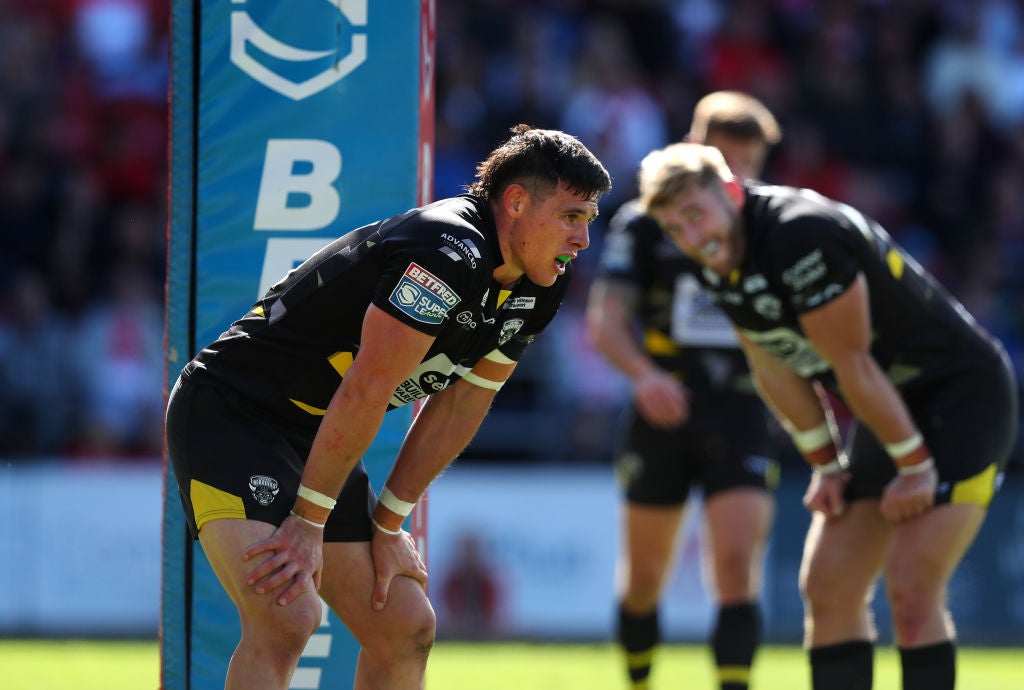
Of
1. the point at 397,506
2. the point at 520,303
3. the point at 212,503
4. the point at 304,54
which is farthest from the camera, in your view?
the point at 304,54

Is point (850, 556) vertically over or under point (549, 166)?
under

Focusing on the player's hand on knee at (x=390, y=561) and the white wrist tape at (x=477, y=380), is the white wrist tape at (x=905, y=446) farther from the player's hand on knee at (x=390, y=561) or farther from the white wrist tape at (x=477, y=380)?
the player's hand on knee at (x=390, y=561)

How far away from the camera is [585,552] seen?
11.7m

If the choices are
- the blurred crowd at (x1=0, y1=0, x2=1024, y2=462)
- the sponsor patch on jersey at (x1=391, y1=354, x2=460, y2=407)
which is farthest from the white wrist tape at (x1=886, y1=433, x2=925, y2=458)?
the blurred crowd at (x1=0, y1=0, x2=1024, y2=462)

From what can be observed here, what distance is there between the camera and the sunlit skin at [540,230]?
4.20 meters

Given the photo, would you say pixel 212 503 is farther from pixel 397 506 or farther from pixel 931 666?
pixel 931 666

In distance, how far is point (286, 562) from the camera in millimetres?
4031

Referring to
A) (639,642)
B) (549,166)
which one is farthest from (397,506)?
(639,642)

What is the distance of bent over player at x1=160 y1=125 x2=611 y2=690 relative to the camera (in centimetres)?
401

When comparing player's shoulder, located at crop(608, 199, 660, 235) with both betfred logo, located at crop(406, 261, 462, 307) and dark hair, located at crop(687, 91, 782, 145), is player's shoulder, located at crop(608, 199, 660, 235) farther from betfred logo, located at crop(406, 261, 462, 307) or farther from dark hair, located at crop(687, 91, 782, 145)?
betfred logo, located at crop(406, 261, 462, 307)

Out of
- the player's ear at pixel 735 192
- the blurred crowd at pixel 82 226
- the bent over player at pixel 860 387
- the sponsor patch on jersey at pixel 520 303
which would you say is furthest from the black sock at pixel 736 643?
the blurred crowd at pixel 82 226

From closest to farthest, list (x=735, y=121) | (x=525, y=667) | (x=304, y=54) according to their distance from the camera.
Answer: (x=304, y=54) < (x=735, y=121) < (x=525, y=667)

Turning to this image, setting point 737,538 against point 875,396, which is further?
point 737,538

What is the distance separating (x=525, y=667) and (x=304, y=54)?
515 cm
